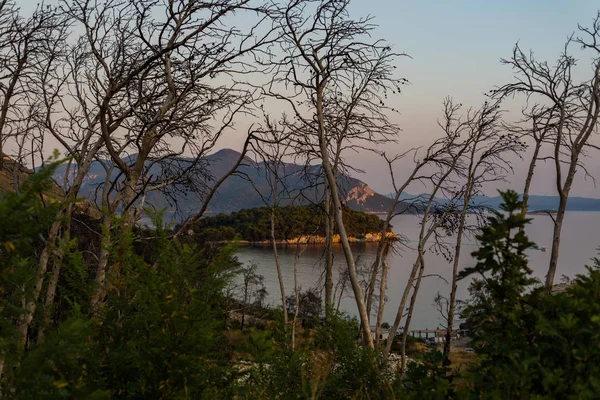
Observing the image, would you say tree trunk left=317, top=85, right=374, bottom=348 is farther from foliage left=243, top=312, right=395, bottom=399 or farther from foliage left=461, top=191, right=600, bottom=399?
foliage left=461, top=191, right=600, bottom=399

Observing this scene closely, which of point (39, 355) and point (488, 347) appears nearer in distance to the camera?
point (39, 355)

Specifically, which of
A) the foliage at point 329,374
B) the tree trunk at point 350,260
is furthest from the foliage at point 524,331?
the tree trunk at point 350,260

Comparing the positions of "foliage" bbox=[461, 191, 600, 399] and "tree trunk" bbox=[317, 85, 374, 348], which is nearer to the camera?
"foliage" bbox=[461, 191, 600, 399]

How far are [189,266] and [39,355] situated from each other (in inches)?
38.0

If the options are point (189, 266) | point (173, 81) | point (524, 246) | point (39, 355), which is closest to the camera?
point (39, 355)

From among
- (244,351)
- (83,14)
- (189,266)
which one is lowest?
(244,351)

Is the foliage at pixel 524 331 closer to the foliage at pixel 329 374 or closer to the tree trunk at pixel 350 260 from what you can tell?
the foliage at pixel 329 374

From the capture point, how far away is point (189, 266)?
2705 mm

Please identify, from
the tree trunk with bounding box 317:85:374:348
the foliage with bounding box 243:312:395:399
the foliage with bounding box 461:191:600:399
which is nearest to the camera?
the foliage with bounding box 461:191:600:399

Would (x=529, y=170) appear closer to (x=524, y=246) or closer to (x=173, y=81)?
(x=173, y=81)

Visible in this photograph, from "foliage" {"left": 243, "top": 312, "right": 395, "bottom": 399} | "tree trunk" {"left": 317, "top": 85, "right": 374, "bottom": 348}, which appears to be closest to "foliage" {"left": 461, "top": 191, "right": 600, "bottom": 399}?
"foliage" {"left": 243, "top": 312, "right": 395, "bottom": 399}

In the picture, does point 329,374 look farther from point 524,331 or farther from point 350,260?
point 350,260

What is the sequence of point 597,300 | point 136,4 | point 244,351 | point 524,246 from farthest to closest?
point 136,4 → point 244,351 → point 597,300 → point 524,246

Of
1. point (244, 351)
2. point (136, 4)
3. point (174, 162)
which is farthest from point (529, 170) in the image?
point (244, 351)
